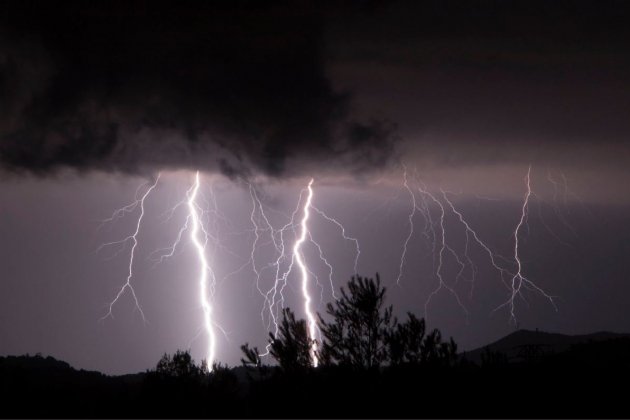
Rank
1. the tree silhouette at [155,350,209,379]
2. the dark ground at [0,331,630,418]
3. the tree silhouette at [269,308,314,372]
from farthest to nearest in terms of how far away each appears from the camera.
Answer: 1. the tree silhouette at [155,350,209,379]
2. the tree silhouette at [269,308,314,372]
3. the dark ground at [0,331,630,418]

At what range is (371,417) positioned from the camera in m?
10.2

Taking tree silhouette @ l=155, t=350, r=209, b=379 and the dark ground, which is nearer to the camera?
the dark ground

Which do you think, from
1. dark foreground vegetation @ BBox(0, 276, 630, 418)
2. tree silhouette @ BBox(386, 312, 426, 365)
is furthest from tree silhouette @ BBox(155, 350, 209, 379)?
tree silhouette @ BBox(386, 312, 426, 365)

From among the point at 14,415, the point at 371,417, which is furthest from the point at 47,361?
the point at 371,417

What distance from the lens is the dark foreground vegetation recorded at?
33.3 feet

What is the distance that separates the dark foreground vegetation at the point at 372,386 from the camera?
1015cm

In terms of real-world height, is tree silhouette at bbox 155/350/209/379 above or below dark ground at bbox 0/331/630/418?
above

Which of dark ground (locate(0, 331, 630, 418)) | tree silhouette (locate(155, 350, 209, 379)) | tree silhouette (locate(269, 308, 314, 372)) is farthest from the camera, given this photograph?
tree silhouette (locate(155, 350, 209, 379))

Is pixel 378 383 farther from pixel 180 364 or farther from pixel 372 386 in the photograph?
pixel 180 364

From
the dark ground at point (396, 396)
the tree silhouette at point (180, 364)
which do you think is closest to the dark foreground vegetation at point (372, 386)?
the dark ground at point (396, 396)

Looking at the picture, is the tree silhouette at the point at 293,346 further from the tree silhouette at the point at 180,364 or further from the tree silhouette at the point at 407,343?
the tree silhouette at the point at 180,364

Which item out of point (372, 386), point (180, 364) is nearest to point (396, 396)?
point (372, 386)

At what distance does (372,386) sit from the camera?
11547mm

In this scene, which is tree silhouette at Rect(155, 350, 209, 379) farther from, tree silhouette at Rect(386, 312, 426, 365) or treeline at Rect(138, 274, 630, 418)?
tree silhouette at Rect(386, 312, 426, 365)
